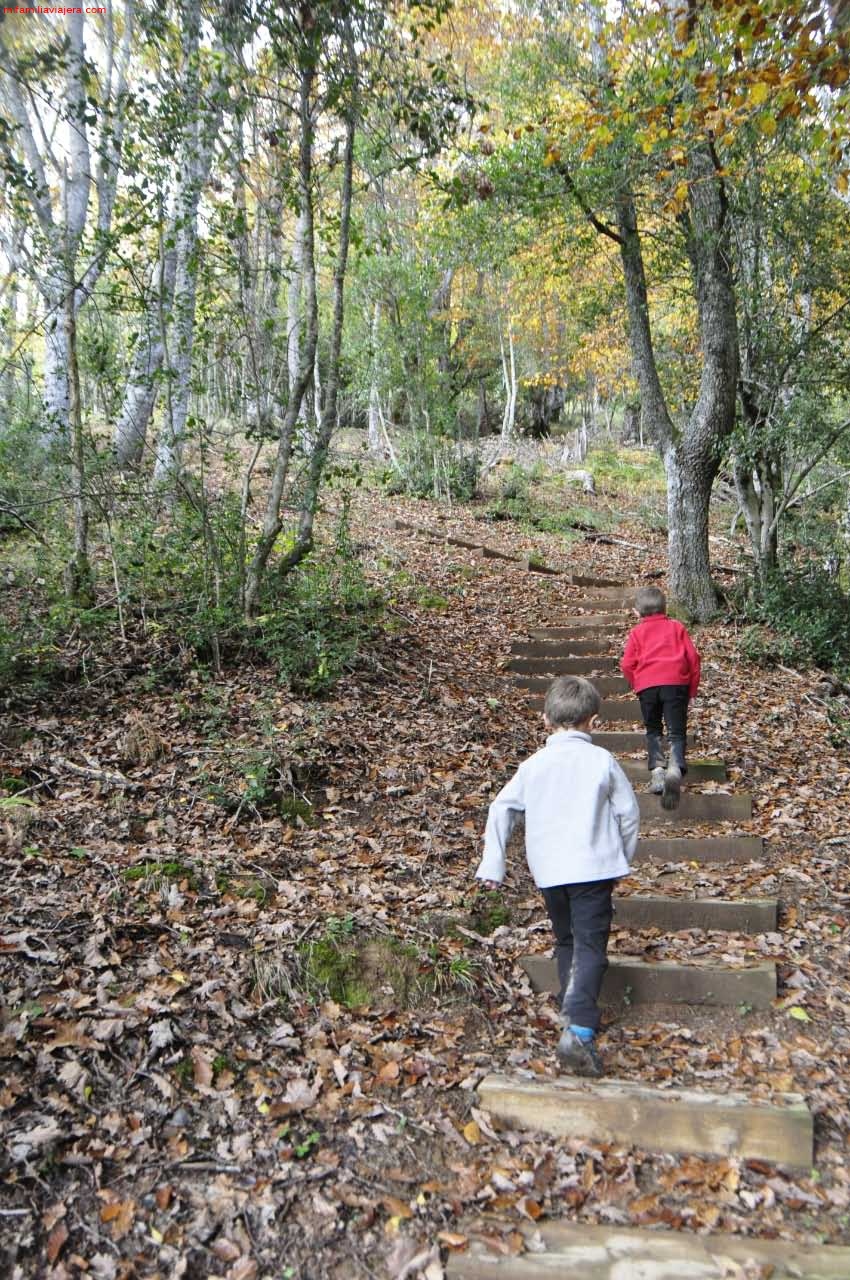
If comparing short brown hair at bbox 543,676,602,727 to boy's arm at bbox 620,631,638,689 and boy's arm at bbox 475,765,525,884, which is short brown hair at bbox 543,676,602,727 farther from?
boy's arm at bbox 620,631,638,689

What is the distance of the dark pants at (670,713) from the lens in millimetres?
6148

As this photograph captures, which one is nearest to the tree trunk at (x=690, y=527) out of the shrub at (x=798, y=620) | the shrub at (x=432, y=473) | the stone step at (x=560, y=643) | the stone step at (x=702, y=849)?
the shrub at (x=798, y=620)

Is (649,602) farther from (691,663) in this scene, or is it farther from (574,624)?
(574,624)

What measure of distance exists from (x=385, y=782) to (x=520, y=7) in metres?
13.3

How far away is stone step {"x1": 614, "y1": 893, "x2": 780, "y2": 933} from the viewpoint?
4.92 metres

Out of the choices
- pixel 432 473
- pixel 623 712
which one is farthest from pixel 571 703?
pixel 432 473

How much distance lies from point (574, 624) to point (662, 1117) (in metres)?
7.92

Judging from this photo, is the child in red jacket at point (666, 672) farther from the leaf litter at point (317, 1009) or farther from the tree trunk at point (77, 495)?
the tree trunk at point (77, 495)

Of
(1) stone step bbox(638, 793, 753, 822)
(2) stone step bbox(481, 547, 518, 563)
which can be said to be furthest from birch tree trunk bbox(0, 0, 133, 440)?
(2) stone step bbox(481, 547, 518, 563)

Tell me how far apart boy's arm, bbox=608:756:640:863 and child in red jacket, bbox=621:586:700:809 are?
97.3 inches

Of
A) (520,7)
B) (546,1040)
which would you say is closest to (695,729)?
(546,1040)

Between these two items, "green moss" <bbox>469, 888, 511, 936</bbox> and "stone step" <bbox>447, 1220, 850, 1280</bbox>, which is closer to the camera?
"stone step" <bbox>447, 1220, 850, 1280</bbox>

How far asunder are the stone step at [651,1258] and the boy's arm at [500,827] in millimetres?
1387

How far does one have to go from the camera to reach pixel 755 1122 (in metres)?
3.30
